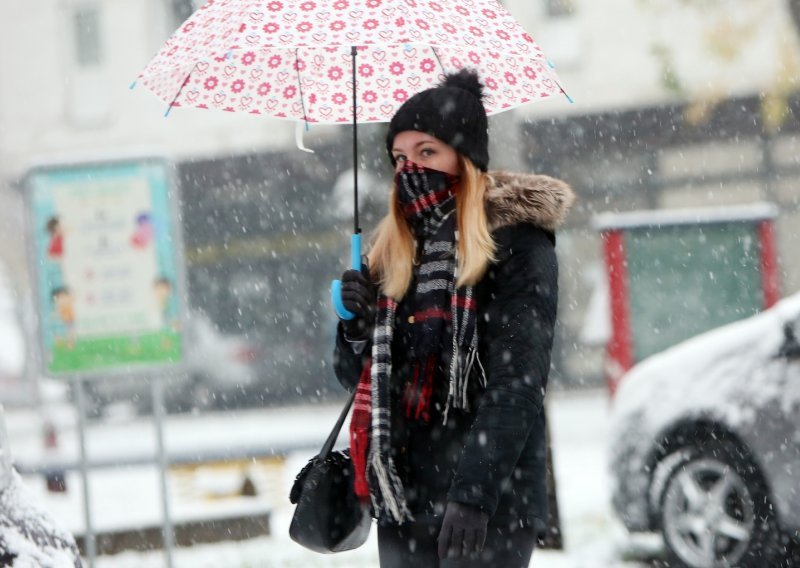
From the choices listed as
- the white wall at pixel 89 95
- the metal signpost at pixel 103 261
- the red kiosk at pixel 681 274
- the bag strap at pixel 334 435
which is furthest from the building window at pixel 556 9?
the bag strap at pixel 334 435

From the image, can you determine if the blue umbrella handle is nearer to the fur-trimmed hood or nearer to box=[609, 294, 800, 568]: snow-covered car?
the fur-trimmed hood

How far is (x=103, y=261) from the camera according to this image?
6703mm

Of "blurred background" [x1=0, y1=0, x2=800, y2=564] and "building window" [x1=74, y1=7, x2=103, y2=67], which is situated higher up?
"building window" [x1=74, y1=7, x2=103, y2=67]

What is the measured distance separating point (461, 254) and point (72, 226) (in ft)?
13.8

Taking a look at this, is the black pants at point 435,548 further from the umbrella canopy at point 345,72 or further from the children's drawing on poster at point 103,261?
the children's drawing on poster at point 103,261

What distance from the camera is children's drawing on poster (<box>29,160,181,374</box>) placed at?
21.8 ft

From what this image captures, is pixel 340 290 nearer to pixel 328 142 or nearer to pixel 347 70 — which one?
pixel 347 70

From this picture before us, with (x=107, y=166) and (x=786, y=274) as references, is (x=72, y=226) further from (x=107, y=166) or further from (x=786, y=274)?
(x=786, y=274)

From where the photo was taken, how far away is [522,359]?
9.21ft

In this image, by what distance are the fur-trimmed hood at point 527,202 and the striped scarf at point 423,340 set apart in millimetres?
107

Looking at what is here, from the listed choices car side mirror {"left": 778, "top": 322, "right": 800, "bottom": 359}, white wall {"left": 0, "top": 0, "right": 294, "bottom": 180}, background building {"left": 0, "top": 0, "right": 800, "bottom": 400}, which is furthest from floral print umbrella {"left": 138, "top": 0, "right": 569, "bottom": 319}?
white wall {"left": 0, "top": 0, "right": 294, "bottom": 180}

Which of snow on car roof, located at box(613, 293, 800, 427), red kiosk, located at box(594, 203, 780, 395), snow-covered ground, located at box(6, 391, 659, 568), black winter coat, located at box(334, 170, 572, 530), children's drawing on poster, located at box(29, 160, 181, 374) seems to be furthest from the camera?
red kiosk, located at box(594, 203, 780, 395)

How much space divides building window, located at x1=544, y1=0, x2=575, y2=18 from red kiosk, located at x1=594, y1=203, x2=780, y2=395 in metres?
9.70

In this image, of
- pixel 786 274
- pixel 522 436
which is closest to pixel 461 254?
pixel 522 436
